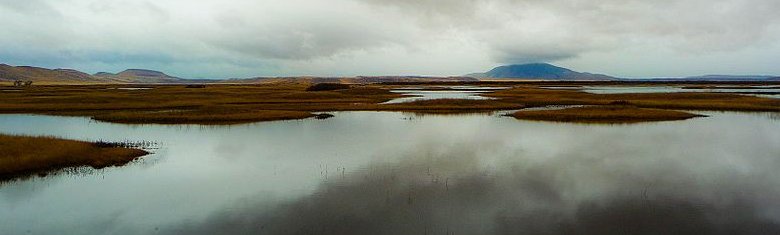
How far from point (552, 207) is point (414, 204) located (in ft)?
14.9

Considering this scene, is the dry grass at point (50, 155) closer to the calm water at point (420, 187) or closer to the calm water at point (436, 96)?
the calm water at point (420, 187)

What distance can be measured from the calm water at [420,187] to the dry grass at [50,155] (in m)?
1.44

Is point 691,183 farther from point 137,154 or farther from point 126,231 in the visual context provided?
point 137,154

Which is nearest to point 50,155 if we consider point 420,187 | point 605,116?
point 420,187

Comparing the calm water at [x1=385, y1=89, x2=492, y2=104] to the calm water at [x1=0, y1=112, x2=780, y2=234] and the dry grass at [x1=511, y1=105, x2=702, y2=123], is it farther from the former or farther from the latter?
the calm water at [x1=0, y1=112, x2=780, y2=234]

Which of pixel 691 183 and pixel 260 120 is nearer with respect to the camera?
pixel 691 183

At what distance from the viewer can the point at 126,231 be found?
51.3ft

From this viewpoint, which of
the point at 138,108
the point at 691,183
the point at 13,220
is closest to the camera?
the point at 13,220

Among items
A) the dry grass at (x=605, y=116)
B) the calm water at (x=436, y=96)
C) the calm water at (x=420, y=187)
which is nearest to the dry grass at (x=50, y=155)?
the calm water at (x=420, y=187)

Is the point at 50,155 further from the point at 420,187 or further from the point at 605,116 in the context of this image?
the point at 605,116

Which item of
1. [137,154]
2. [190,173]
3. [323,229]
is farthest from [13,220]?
[137,154]

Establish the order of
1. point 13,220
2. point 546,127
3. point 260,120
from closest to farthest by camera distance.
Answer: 1. point 13,220
2. point 546,127
3. point 260,120

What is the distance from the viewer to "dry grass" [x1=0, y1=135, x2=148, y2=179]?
2348 centimetres

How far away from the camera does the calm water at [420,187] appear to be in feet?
52.7
